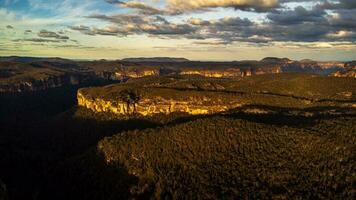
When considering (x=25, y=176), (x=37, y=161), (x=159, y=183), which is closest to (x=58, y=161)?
(x=37, y=161)

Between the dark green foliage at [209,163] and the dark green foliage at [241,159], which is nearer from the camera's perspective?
the dark green foliage at [241,159]

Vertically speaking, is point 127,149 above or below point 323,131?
below

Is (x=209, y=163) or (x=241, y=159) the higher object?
(x=241, y=159)

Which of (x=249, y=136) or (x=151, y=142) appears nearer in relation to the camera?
(x=249, y=136)

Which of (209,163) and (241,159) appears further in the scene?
(209,163)

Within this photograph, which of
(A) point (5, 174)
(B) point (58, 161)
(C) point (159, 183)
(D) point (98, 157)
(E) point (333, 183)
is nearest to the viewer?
(E) point (333, 183)

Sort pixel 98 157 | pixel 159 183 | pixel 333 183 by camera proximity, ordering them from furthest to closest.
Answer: pixel 98 157 < pixel 159 183 < pixel 333 183

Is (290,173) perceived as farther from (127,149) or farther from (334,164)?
(127,149)

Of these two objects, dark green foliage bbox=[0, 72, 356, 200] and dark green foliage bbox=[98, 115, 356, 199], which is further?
dark green foliage bbox=[0, 72, 356, 200]

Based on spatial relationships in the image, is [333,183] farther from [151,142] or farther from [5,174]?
[5,174]
